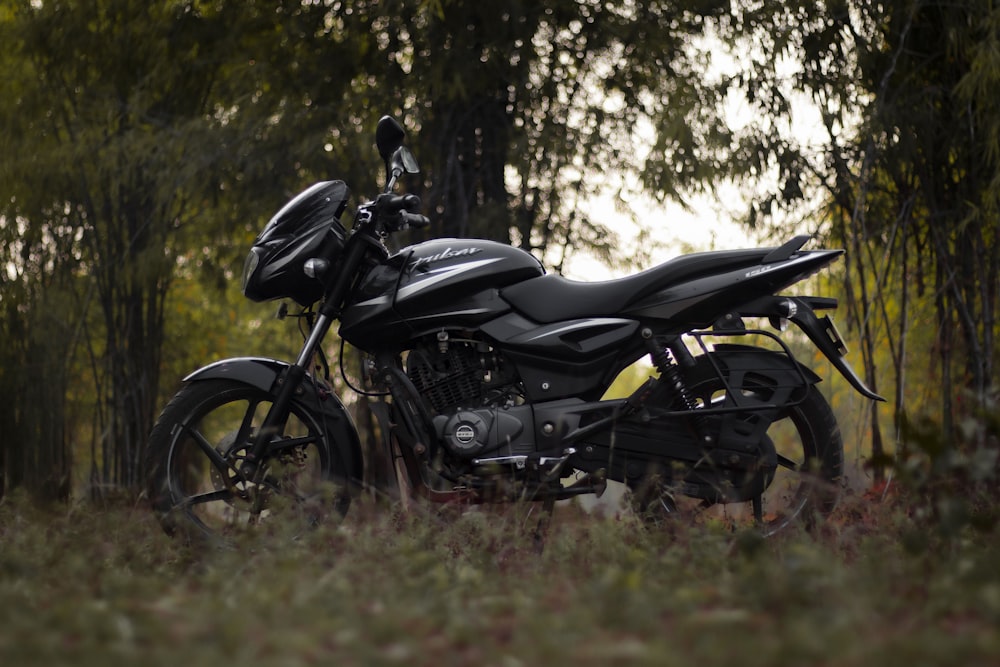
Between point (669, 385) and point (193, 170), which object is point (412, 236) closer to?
point (193, 170)

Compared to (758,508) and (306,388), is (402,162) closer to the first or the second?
(306,388)

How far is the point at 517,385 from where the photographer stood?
10.1ft

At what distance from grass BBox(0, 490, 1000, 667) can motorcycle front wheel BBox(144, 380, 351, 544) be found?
1.07ft

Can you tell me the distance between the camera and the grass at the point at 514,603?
58.9 inches

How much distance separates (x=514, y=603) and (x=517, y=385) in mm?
1256

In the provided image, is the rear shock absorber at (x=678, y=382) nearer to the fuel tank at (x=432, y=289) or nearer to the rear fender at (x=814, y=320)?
→ the rear fender at (x=814, y=320)

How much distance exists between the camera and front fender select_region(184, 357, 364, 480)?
3.11m

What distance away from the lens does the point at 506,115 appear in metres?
5.15

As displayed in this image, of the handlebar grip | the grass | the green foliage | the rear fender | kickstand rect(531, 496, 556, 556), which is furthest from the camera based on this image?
the handlebar grip

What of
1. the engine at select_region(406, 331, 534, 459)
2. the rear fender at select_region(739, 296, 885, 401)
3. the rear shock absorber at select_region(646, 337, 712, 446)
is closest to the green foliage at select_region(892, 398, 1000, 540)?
the rear fender at select_region(739, 296, 885, 401)

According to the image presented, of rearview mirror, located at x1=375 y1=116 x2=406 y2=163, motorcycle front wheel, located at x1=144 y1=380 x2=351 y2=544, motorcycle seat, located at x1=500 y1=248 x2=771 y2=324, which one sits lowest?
motorcycle front wheel, located at x1=144 y1=380 x2=351 y2=544

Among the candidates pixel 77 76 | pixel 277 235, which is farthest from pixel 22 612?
pixel 77 76

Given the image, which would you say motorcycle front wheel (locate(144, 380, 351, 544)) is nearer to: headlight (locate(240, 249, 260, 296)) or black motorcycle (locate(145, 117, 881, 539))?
black motorcycle (locate(145, 117, 881, 539))

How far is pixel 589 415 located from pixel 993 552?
1.16 meters
